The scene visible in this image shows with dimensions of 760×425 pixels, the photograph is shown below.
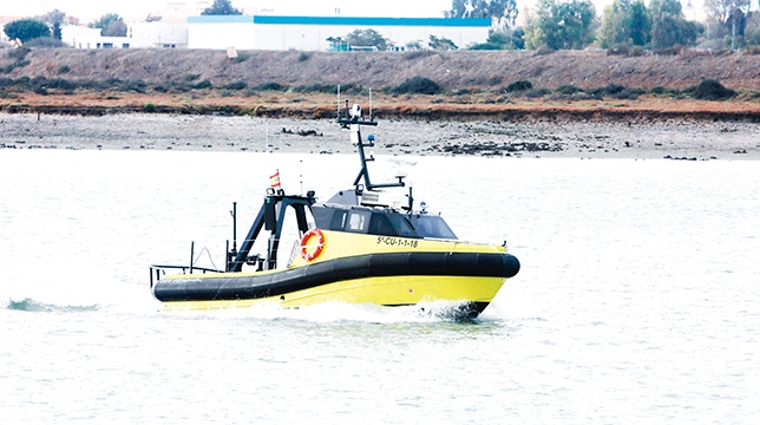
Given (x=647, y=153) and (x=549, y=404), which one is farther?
(x=647, y=153)

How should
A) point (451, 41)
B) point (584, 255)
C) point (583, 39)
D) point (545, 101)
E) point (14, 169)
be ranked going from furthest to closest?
1. point (583, 39)
2. point (451, 41)
3. point (545, 101)
4. point (14, 169)
5. point (584, 255)

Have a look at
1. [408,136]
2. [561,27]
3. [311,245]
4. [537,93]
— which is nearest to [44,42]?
[561,27]

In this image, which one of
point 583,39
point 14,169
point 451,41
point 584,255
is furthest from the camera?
point 583,39

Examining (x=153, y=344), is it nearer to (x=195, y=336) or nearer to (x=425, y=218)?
(x=195, y=336)

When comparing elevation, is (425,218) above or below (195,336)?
above

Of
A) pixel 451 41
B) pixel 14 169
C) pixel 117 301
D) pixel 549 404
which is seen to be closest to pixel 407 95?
pixel 14 169

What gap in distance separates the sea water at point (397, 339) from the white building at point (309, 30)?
77783 millimetres

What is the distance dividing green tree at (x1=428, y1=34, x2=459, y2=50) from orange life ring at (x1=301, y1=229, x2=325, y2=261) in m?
94.7

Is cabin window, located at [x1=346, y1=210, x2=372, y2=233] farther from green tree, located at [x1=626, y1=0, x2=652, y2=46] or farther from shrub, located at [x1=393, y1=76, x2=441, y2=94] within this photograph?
green tree, located at [x1=626, y1=0, x2=652, y2=46]

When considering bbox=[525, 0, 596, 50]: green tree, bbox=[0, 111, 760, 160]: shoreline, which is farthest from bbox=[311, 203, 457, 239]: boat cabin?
bbox=[525, 0, 596, 50]: green tree

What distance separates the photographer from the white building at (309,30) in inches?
4646

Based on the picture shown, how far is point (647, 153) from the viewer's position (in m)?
59.8

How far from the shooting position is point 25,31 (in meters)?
150

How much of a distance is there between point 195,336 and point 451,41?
Result: 101 metres
